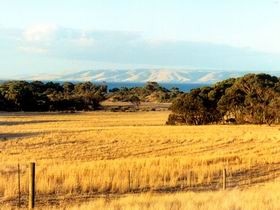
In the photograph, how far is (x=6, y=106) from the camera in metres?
92.5

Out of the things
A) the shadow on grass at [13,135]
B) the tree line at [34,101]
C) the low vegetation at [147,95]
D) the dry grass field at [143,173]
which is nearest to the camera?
the dry grass field at [143,173]

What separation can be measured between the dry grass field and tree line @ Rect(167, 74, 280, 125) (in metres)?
19.4

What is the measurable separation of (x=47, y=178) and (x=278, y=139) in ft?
77.7

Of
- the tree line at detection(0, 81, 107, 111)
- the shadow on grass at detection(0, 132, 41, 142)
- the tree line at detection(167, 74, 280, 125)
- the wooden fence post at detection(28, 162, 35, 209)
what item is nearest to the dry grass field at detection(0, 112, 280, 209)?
the wooden fence post at detection(28, 162, 35, 209)

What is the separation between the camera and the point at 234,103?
192 ft

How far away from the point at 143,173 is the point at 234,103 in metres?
40.6

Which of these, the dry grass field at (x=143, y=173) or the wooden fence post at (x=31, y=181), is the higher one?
the wooden fence post at (x=31, y=181)

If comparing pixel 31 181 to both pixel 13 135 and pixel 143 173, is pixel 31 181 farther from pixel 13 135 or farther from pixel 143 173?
pixel 13 135

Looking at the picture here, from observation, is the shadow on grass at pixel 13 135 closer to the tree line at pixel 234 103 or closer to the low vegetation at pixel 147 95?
the tree line at pixel 234 103

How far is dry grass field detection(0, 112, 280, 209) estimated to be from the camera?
13266 mm

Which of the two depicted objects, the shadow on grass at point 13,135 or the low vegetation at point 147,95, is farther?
the low vegetation at point 147,95

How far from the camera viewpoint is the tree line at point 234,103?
5762 cm

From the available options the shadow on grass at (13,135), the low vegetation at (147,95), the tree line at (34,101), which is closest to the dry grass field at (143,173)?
the shadow on grass at (13,135)

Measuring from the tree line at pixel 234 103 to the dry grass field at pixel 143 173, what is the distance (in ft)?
63.5
